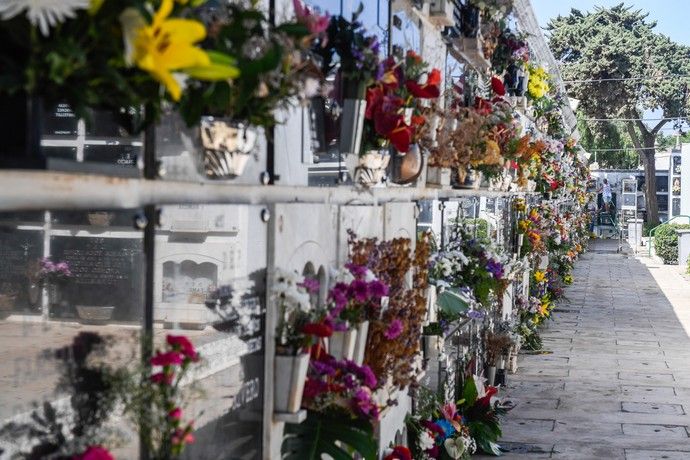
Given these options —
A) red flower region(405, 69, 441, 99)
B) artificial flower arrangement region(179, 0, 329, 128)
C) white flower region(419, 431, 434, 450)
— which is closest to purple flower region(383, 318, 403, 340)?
red flower region(405, 69, 441, 99)

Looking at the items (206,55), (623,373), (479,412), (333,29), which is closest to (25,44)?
(206,55)

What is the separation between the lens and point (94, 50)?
2.30m

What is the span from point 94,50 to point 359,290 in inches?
97.8

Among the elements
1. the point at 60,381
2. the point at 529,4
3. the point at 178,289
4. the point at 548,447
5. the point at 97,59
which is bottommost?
the point at 548,447

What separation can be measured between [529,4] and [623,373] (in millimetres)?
5342

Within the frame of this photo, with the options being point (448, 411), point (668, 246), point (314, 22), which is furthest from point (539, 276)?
point (668, 246)

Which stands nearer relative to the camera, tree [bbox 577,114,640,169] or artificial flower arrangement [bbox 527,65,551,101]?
artificial flower arrangement [bbox 527,65,551,101]

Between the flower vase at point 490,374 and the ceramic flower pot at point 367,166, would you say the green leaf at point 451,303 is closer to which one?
the ceramic flower pot at point 367,166

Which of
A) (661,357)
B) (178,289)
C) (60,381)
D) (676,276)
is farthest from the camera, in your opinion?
(676,276)

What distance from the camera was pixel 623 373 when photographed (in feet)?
40.9

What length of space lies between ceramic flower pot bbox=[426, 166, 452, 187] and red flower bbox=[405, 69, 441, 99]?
1787 millimetres

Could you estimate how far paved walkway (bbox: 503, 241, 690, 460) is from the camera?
895 cm

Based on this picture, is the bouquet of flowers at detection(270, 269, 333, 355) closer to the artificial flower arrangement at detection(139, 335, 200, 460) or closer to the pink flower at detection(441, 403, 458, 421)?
the artificial flower arrangement at detection(139, 335, 200, 460)

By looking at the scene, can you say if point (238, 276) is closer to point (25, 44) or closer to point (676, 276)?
point (25, 44)
